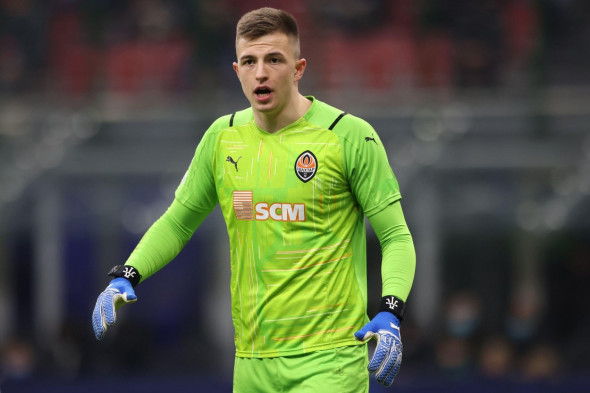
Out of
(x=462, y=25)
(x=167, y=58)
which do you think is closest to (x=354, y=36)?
(x=462, y=25)

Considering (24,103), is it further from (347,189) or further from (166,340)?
(347,189)

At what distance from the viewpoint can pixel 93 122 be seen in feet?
41.2

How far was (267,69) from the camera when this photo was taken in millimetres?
4543

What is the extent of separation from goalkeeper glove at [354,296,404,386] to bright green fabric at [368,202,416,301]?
7.5 inches

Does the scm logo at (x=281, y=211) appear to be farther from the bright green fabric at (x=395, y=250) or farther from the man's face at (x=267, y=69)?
the man's face at (x=267, y=69)

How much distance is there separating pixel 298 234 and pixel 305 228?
0.04 meters

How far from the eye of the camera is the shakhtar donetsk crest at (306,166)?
4598 mm

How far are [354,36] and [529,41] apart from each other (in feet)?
6.87

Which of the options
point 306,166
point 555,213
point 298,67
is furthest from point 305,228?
point 555,213

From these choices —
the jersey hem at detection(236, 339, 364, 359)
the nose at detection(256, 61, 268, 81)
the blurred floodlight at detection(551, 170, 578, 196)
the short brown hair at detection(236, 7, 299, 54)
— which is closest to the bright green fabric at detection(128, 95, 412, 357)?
the jersey hem at detection(236, 339, 364, 359)

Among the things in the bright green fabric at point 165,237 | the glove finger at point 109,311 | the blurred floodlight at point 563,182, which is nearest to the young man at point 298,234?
the glove finger at point 109,311

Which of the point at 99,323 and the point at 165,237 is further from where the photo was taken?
the point at 165,237

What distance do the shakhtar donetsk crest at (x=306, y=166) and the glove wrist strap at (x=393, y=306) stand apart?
599 mm

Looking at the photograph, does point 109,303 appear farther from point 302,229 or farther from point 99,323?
point 302,229
